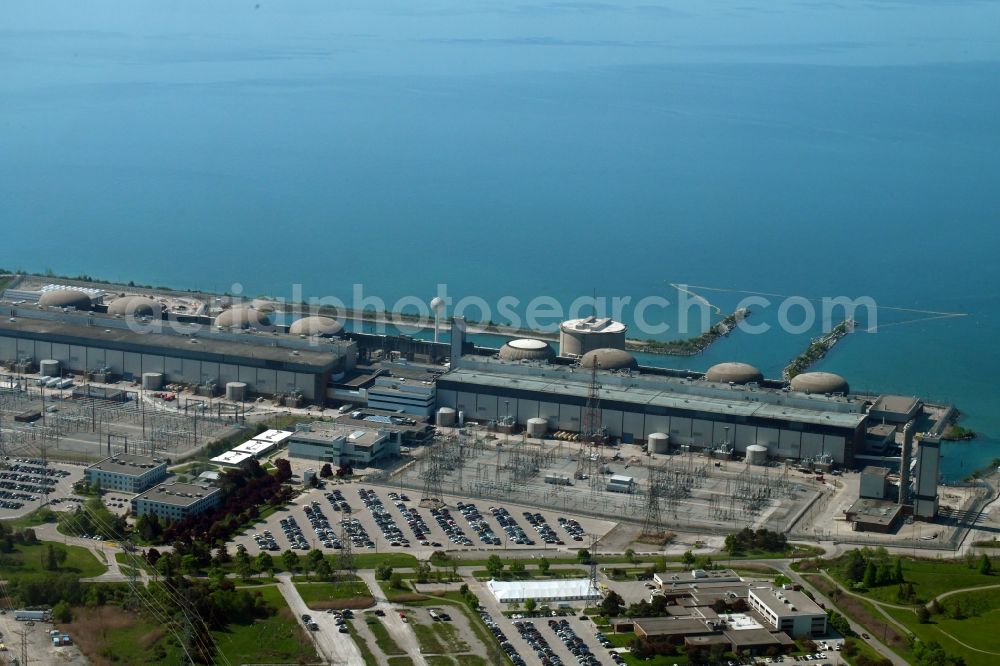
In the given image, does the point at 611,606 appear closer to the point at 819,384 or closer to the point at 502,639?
the point at 502,639

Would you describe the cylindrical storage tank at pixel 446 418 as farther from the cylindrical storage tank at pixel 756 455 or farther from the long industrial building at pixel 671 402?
the cylindrical storage tank at pixel 756 455

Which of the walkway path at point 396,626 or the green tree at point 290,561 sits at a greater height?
the green tree at point 290,561

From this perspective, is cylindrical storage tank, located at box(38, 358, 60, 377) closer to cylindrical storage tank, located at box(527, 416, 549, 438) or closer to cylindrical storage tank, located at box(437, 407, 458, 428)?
cylindrical storage tank, located at box(437, 407, 458, 428)

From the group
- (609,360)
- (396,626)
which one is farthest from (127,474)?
(609,360)

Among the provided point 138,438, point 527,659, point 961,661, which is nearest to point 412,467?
point 138,438

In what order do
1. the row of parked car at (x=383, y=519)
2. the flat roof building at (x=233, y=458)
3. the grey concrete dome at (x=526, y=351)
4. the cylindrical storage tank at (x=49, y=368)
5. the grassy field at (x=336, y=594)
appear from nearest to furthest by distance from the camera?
the grassy field at (x=336, y=594) → the row of parked car at (x=383, y=519) → the flat roof building at (x=233, y=458) → the grey concrete dome at (x=526, y=351) → the cylindrical storage tank at (x=49, y=368)

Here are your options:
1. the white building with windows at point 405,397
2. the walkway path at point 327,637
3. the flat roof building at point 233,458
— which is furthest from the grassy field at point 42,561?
the white building with windows at point 405,397
